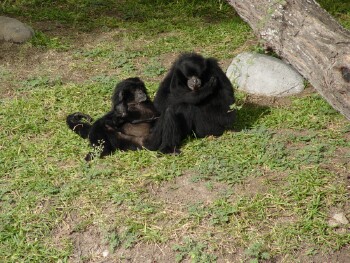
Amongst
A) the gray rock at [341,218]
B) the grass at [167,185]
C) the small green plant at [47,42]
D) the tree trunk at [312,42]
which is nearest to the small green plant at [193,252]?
the grass at [167,185]

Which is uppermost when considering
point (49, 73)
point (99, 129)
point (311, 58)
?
point (311, 58)

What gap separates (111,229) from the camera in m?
6.00

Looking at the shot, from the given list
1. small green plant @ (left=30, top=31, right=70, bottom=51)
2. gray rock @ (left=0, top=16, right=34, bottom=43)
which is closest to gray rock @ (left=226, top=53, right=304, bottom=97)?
small green plant @ (left=30, top=31, right=70, bottom=51)

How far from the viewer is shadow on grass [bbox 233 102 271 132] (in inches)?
316

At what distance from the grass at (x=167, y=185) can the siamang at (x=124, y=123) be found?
179mm

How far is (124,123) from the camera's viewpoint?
7637 millimetres

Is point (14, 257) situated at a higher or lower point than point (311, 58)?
lower

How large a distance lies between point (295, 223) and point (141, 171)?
1958 mm

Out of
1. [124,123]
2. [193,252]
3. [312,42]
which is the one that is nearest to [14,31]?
[124,123]

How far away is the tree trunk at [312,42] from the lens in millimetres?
4648

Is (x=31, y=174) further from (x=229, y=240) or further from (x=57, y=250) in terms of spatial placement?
(x=229, y=240)

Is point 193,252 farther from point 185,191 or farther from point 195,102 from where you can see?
point 195,102

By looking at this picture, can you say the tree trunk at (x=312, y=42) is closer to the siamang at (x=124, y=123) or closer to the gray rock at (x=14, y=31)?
the siamang at (x=124, y=123)

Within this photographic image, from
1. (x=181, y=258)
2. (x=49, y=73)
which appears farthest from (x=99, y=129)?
(x=49, y=73)
